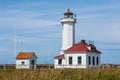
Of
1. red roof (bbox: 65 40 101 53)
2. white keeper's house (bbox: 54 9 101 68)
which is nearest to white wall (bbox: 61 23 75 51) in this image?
white keeper's house (bbox: 54 9 101 68)

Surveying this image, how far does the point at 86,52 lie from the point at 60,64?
133 inches

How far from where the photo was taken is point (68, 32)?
141 feet

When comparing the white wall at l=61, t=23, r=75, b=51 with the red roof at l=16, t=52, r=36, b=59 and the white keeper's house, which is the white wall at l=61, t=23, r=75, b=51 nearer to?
the white keeper's house

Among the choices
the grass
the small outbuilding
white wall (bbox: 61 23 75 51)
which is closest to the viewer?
the grass

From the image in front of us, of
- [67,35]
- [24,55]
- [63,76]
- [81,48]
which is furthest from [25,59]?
[63,76]

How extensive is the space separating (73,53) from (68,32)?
382cm

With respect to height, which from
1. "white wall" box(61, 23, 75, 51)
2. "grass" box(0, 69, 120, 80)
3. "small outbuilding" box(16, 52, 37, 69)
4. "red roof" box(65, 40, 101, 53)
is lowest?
"grass" box(0, 69, 120, 80)

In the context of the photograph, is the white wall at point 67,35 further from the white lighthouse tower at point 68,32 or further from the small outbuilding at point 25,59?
the small outbuilding at point 25,59

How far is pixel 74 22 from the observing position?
4356 cm

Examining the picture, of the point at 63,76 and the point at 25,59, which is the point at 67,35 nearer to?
the point at 25,59

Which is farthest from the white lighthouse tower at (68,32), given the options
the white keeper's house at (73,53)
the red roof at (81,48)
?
the red roof at (81,48)

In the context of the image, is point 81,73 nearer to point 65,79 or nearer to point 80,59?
point 65,79

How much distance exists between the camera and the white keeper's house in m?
39.4

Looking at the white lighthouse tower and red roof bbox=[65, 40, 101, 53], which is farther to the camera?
the white lighthouse tower
